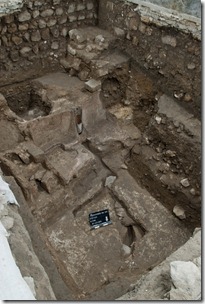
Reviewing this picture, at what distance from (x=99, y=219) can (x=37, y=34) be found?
8.37 feet

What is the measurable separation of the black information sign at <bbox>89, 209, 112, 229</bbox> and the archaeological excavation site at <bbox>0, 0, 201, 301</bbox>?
0.01 meters

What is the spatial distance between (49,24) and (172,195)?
272 cm

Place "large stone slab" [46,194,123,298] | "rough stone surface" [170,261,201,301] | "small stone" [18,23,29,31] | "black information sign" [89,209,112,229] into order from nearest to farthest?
"rough stone surface" [170,261,201,301], "large stone slab" [46,194,123,298], "black information sign" [89,209,112,229], "small stone" [18,23,29,31]

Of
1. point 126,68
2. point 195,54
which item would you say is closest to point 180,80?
point 195,54

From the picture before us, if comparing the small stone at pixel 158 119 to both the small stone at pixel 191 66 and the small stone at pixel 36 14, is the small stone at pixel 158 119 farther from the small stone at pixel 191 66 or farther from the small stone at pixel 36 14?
the small stone at pixel 36 14

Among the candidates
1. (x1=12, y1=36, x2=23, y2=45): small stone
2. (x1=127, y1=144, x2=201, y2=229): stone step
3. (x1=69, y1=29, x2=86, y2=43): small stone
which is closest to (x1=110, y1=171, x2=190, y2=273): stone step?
(x1=127, y1=144, x2=201, y2=229): stone step

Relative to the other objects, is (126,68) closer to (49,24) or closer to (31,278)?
(49,24)

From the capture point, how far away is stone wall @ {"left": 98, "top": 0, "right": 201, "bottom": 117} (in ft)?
14.1

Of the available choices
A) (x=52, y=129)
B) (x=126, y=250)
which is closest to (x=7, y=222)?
(x=126, y=250)

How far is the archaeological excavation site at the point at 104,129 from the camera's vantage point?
12.6ft

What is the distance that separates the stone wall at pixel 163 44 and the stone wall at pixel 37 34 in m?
0.45

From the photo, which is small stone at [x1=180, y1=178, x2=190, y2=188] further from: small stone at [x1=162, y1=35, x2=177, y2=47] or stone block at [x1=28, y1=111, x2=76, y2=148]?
small stone at [x1=162, y1=35, x2=177, y2=47]

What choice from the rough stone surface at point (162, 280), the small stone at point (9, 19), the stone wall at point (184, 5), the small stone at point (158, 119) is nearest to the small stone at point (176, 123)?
Result: the small stone at point (158, 119)

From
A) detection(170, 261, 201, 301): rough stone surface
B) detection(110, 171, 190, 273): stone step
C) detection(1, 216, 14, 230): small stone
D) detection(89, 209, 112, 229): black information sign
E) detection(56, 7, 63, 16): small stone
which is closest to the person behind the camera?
detection(170, 261, 201, 301): rough stone surface
